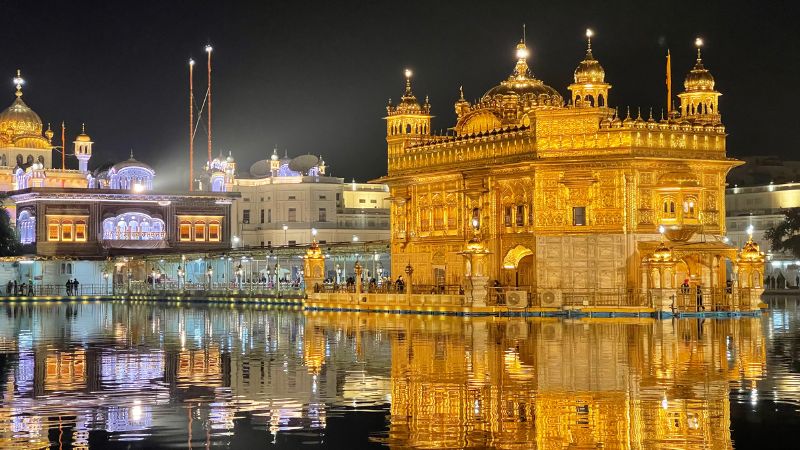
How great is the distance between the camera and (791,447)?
50.3 feet

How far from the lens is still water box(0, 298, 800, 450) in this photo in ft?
53.3

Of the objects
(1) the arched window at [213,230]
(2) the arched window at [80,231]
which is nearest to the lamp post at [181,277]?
(2) the arched window at [80,231]

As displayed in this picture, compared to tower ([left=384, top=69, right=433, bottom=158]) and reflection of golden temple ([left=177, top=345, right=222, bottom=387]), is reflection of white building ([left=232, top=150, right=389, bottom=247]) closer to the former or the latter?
tower ([left=384, top=69, right=433, bottom=158])

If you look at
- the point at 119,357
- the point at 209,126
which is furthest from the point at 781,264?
the point at 119,357

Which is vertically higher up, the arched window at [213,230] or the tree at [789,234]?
the arched window at [213,230]

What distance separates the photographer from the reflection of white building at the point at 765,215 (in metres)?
93.6

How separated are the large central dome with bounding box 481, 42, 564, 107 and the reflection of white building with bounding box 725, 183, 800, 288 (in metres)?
33.1

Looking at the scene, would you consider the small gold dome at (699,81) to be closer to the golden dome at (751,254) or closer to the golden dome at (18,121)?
the golden dome at (751,254)

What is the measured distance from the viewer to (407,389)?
69.8 feet

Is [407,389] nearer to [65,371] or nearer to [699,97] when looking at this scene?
[65,371]

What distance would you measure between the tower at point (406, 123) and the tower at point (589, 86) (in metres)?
12.6

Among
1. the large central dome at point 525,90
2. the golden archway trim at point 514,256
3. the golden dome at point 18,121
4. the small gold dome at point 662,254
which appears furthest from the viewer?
the golden dome at point 18,121

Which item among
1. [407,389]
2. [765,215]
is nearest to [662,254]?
[407,389]

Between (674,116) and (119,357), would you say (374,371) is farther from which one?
(674,116)
